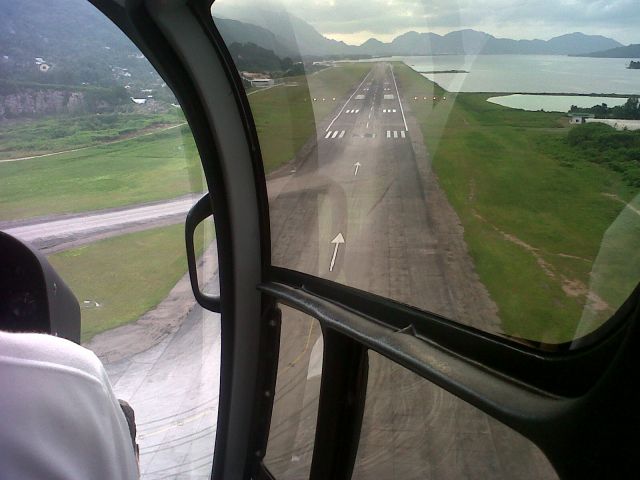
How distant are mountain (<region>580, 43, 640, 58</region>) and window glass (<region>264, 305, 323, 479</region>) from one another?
151 centimetres

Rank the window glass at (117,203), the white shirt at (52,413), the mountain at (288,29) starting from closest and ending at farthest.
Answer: the white shirt at (52,413)
the mountain at (288,29)
the window glass at (117,203)

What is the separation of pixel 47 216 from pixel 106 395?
228 cm

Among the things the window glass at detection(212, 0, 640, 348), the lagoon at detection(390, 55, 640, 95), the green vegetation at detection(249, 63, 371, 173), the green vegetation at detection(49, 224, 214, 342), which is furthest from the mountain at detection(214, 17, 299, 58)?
the green vegetation at detection(49, 224, 214, 342)

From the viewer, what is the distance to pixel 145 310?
3309mm

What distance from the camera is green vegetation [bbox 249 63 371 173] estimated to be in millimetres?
2621

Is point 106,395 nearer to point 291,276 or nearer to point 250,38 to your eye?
point 291,276

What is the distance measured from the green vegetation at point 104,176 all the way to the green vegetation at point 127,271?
231mm

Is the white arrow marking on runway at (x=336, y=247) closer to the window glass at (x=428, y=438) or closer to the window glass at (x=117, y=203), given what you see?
the window glass at (x=428, y=438)

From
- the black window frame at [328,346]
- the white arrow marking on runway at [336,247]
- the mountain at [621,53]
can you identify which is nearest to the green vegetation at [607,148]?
the mountain at [621,53]

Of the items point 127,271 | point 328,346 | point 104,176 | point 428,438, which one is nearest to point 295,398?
point 328,346

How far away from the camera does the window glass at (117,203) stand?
2.76 m

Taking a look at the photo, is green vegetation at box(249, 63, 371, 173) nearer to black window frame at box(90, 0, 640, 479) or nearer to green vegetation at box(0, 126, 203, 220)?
black window frame at box(90, 0, 640, 479)

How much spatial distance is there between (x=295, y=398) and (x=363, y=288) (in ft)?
2.89

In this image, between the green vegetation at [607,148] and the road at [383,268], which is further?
the road at [383,268]
